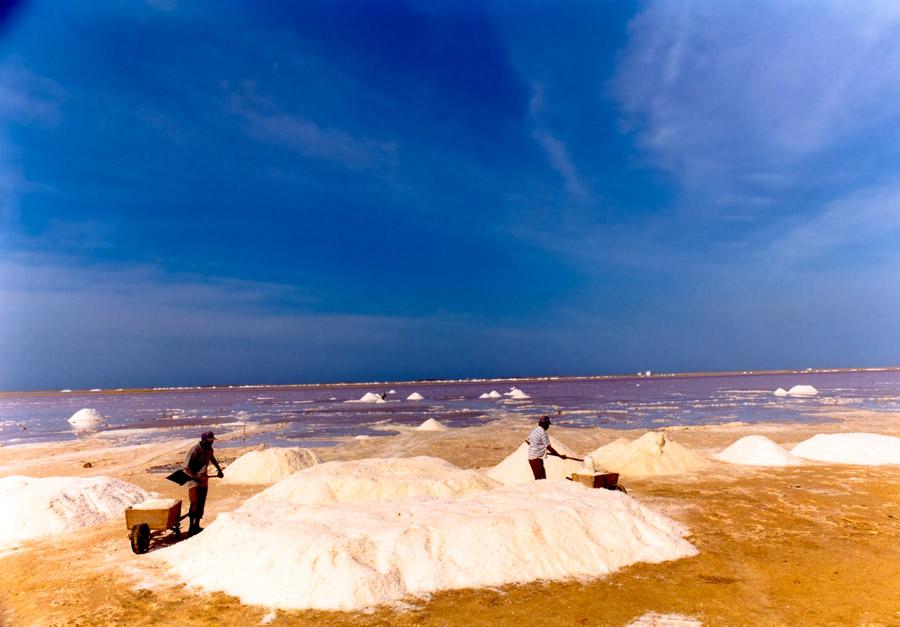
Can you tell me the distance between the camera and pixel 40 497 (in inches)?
302

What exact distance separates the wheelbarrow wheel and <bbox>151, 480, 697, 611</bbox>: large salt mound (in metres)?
0.25

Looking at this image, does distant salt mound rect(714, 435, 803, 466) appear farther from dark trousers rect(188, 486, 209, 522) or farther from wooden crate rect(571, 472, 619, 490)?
dark trousers rect(188, 486, 209, 522)

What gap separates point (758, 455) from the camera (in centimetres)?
1177

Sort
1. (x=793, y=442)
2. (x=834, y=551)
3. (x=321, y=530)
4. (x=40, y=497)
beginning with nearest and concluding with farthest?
(x=321, y=530), (x=834, y=551), (x=40, y=497), (x=793, y=442)

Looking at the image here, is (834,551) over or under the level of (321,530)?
under

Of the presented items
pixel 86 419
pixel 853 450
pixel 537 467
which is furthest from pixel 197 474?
pixel 86 419

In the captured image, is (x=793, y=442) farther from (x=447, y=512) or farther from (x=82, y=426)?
(x=82, y=426)

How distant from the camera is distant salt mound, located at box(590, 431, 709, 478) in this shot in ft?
35.9

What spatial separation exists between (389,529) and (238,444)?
44.9ft

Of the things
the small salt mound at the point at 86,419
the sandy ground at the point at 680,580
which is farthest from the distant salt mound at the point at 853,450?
the small salt mound at the point at 86,419

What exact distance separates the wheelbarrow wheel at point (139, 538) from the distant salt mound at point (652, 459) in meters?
8.09

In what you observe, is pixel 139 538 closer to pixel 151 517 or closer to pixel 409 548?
pixel 151 517

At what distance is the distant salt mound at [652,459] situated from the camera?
10953 mm

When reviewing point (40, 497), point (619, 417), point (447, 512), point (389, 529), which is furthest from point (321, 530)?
point (619, 417)
